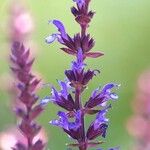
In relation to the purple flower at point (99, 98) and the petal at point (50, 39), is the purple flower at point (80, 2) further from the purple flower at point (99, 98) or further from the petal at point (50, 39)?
the purple flower at point (99, 98)

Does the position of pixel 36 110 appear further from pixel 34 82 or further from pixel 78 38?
pixel 78 38

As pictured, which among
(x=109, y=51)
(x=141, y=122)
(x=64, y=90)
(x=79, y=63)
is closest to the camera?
(x=79, y=63)

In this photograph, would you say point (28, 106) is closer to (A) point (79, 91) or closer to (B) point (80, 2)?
(A) point (79, 91)

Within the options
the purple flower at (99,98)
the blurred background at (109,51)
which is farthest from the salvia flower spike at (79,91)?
the blurred background at (109,51)

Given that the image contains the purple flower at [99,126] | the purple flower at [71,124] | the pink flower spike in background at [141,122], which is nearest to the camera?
the purple flower at [71,124]

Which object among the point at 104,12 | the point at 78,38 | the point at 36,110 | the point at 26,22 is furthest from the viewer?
the point at 104,12

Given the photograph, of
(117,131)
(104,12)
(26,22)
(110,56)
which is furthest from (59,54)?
(26,22)

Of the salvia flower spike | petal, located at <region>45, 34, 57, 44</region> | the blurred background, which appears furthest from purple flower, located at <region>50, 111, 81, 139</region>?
the blurred background

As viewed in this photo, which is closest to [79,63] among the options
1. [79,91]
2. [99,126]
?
[79,91]
